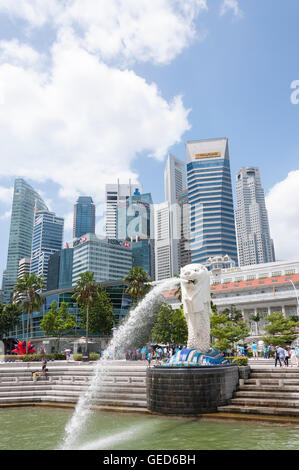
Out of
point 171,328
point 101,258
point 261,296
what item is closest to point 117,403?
point 171,328

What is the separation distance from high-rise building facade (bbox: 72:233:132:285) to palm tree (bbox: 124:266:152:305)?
10304 cm

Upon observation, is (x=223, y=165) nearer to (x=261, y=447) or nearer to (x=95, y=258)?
(x=95, y=258)

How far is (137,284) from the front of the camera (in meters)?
52.5

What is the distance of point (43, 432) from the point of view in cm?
1283

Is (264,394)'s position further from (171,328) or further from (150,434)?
(171,328)

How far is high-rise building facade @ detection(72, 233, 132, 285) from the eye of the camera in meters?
159

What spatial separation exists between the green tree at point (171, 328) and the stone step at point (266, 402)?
28.8 metres

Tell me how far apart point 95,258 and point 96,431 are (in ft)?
488

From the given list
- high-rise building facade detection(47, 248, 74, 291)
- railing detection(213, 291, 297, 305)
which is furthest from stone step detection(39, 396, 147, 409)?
high-rise building facade detection(47, 248, 74, 291)

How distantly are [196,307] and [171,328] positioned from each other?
2873cm

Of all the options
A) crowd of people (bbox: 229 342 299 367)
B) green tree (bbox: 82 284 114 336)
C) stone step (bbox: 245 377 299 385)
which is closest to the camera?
stone step (bbox: 245 377 299 385)

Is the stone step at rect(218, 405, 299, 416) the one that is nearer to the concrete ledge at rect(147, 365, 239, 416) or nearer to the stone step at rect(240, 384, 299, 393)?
the concrete ledge at rect(147, 365, 239, 416)

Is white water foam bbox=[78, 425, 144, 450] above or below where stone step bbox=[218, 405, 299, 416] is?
below

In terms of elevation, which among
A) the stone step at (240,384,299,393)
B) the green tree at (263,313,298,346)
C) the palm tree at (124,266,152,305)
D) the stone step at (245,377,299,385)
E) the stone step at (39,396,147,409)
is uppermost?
the palm tree at (124,266,152,305)
